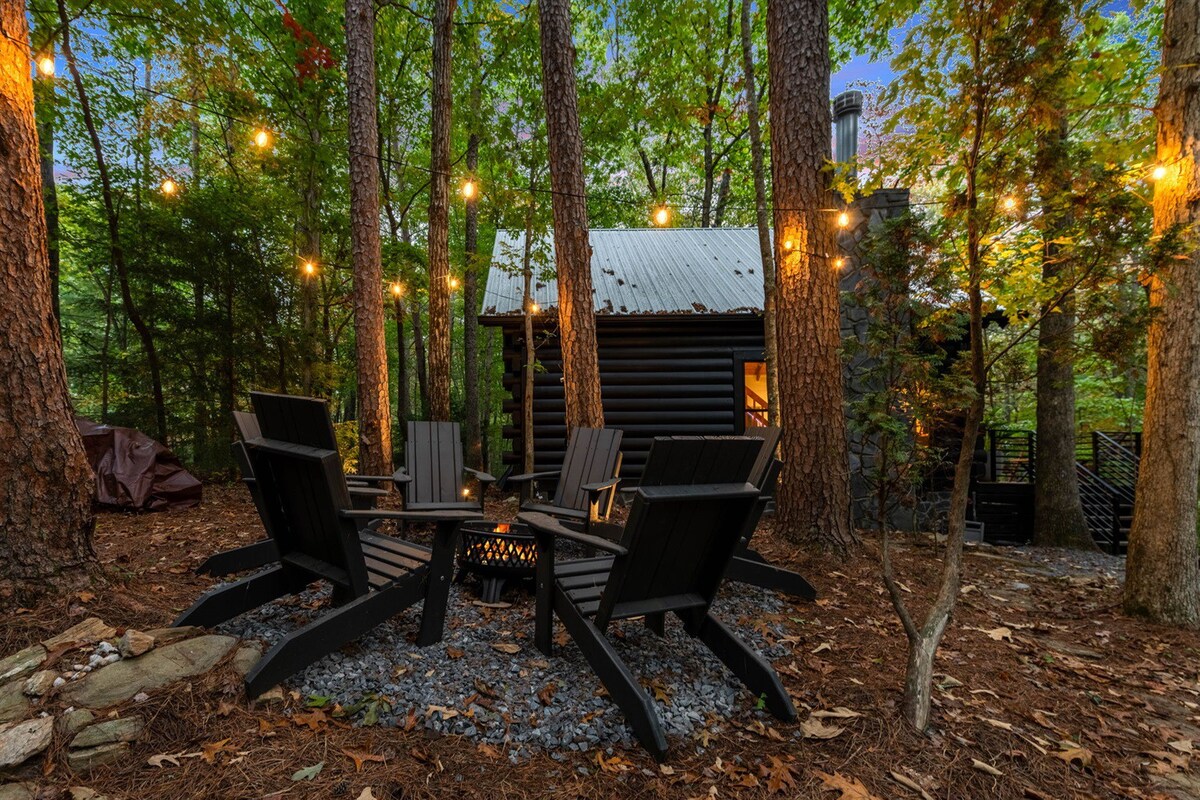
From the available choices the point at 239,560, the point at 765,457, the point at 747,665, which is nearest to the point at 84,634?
the point at 239,560

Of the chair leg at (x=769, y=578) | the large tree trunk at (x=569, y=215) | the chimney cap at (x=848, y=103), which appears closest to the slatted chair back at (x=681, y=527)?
the chair leg at (x=769, y=578)

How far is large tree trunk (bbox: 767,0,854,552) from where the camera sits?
13.3 ft

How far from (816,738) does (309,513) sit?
2.26 meters

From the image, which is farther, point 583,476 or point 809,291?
point 583,476

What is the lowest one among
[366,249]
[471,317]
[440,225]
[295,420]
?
[295,420]

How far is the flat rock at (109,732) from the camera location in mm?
1622

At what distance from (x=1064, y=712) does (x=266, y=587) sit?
3624mm

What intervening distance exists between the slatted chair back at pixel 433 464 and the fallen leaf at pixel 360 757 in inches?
99.4

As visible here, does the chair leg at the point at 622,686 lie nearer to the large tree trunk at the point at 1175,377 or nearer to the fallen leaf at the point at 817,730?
the fallen leaf at the point at 817,730

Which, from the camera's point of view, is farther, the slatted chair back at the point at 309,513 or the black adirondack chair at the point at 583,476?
the black adirondack chair at the point at 583,476

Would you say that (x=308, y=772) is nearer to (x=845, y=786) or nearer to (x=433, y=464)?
(x=845, y=786)

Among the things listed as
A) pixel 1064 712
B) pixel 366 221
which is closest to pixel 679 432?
pixel 366 221

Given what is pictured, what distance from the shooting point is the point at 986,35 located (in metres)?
2.37

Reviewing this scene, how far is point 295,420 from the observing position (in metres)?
2.18
